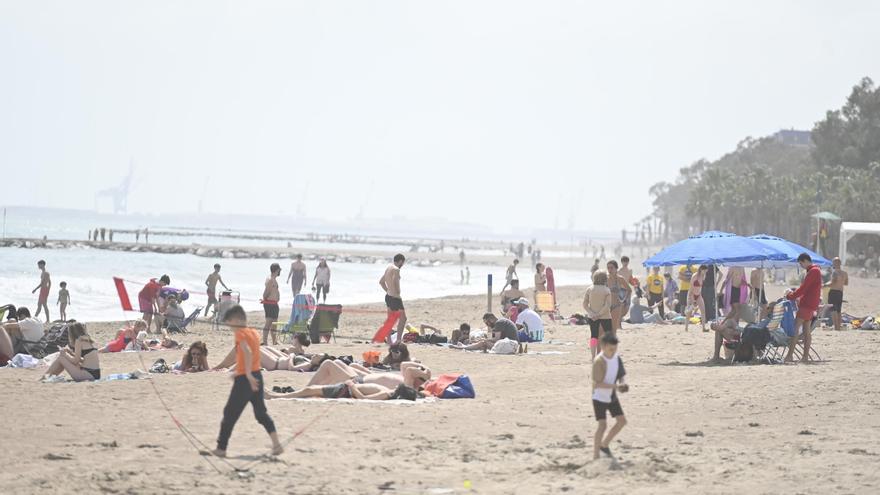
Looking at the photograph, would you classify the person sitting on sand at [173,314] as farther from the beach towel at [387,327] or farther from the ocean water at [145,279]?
the ocean water at [145,279]

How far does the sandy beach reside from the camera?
8445 millimetres

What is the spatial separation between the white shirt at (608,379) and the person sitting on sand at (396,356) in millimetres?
5592

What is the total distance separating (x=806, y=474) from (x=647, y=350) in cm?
960

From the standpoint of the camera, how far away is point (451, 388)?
41.4ft

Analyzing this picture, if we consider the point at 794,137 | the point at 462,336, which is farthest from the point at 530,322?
the point at 794,137

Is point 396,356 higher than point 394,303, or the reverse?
point 394,303

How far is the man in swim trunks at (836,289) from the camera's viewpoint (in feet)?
68.8

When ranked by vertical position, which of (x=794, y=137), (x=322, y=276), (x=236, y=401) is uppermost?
(x=794, y=137)

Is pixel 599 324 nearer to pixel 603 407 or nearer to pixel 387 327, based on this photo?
pixel 387 327

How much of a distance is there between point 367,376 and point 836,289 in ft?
38.2

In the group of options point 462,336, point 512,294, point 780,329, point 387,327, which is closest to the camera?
point 780,329

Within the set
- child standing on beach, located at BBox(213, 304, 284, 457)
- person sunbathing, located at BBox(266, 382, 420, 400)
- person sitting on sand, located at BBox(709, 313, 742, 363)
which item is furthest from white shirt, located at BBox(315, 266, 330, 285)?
child standing on beach, located at BBox(213, 304, 284, 457)

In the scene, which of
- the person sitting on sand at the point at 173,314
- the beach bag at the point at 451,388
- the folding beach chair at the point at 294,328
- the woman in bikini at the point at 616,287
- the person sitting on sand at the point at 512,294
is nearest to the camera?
the beach bag at the point at 451,388

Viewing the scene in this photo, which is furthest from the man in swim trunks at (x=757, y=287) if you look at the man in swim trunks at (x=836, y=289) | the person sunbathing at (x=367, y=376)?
the person sunbathing at (x=367, y=376)
